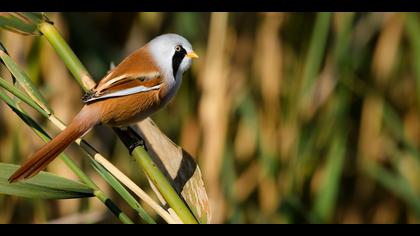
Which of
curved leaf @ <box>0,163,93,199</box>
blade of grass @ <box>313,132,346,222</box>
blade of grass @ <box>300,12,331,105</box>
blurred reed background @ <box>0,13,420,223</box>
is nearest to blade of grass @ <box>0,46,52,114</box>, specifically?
curved leaf @ <box>0,163,93,199</box>

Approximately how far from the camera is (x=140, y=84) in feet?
7.21

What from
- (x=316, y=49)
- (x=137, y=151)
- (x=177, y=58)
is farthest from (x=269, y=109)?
(x=137, y=151)

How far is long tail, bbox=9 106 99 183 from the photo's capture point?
1.47 meters

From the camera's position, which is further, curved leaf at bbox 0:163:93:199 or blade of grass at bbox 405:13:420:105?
blade of grass at bbox 405:13:420:105

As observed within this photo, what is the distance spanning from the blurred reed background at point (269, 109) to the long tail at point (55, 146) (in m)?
1.01

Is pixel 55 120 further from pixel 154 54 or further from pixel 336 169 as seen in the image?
pixel 336 169

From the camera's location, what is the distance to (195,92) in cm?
310

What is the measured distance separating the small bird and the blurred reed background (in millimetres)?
711

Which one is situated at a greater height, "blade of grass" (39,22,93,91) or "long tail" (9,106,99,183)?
"blade of grass" (39,22,93,91)

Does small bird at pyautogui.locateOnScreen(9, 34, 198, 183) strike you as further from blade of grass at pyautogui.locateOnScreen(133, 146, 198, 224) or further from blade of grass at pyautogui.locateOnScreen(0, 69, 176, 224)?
blade of grass at pyautogui.locateOnScreen(133, 146, 198, 224)

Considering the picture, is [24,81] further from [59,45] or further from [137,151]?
[137,151]

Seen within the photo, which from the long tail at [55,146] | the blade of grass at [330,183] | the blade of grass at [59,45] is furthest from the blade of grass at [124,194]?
the blade of grass at [330,183]

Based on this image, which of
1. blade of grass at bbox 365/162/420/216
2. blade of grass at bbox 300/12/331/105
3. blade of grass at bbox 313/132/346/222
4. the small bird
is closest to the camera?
the small bird
